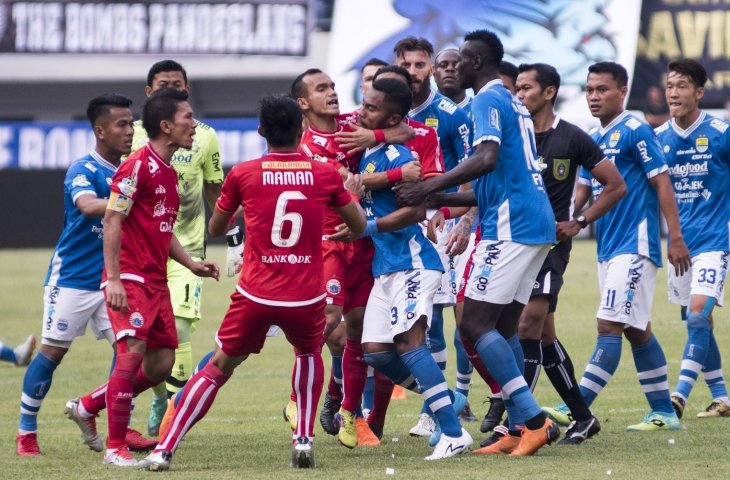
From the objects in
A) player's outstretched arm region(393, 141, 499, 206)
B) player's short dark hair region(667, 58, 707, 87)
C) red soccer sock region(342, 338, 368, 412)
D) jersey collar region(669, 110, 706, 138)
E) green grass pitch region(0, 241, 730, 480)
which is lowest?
green grass pitch region(0, 241, 730, 480)

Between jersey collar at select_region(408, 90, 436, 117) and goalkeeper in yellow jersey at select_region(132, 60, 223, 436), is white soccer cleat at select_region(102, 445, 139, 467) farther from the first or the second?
jersey collar at select_region(408, 90, 436, 117)

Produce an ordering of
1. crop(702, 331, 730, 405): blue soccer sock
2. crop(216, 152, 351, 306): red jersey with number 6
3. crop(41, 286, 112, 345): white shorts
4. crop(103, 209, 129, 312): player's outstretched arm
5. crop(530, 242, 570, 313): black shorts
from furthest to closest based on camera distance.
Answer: crop(702, 331, 730, 405): blue soccer sock < crop(530, 242, 570, 313): black shorts < crop(41, 286, 112, 345): white shorts < crop(103, 209, 129, 312): player's outstretched arm < crop(216, 152, 351, 306): red jersey with number 6

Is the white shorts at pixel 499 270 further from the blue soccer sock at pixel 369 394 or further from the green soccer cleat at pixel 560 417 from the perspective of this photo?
the blue soccer sock at pixel 369 394

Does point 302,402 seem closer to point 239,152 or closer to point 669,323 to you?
point 669,323

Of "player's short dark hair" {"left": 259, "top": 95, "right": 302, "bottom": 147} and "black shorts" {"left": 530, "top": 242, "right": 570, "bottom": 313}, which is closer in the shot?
"player's short dark hair" {"left": 259, "top": 95, "right": 302, "bottom": 147}

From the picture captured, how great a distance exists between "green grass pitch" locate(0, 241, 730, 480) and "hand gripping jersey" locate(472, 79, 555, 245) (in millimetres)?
1310

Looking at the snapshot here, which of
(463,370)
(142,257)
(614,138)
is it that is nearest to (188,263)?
(142,257)

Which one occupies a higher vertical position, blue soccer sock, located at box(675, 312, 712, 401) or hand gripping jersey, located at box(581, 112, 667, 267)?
hand gripping jersey, located at box(581, 112, 667, 267)

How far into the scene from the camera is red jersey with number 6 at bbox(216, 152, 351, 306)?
7117 mm

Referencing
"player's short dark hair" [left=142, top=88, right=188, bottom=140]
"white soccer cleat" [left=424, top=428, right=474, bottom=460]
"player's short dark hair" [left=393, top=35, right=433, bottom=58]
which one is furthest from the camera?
"player's short dark hair" [left=393, top=35, right=433, bottom=58]

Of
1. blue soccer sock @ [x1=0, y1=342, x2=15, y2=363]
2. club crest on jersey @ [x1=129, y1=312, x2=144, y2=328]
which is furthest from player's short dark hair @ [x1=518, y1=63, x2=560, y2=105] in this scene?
blue soccer sock @ [x1=0, y1=342, x2=15, y2=363]

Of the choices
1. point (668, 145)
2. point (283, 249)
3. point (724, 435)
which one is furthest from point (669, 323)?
point (283, 249)

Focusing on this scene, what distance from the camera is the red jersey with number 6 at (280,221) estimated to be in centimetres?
712

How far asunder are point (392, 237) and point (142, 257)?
1.50 metres
